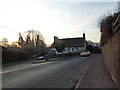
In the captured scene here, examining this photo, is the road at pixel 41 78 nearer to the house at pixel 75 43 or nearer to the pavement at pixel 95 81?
the pavement at pixel 95 81

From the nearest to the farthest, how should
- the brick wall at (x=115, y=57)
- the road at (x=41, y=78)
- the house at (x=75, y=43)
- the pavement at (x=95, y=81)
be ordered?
the brick wall at (x=115, y=57) < the pavement at (x=95, y=81) < the road at (x=41, y=78) < the house at (x=75, y=43)

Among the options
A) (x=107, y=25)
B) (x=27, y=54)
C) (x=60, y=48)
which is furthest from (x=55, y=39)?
(x=107, y=25)

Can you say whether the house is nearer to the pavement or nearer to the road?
the road

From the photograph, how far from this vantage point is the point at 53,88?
25.0 ft

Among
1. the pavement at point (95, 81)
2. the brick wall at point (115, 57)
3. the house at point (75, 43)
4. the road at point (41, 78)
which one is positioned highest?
the house at point (75, 43)

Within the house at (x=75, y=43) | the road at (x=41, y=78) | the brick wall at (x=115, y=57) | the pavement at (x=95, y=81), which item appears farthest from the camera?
the house at (x=75, y=43)

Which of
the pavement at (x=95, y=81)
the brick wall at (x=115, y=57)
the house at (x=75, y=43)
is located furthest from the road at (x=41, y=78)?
the house at (x=75, y=43)

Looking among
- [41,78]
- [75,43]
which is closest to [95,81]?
[41,78]

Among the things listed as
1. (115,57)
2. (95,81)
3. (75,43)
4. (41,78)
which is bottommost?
(41,78)

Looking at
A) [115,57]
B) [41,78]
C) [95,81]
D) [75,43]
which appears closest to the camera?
[115,57]

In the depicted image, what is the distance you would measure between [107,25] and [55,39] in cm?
7087

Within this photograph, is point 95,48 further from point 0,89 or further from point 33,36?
point 0,89

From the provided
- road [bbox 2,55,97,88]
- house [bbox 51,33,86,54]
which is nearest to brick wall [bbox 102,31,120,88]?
road [bbox 2,55,97,88]

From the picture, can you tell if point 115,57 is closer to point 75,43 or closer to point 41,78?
point 41,78
